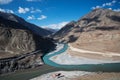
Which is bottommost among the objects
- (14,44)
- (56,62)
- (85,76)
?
(85,76)

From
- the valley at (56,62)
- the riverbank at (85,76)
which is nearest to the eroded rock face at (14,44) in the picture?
the valley at (56,62)

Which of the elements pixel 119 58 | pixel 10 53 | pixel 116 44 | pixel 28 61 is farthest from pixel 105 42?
pixel 10 53

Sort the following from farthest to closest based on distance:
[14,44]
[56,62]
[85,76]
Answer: [14,44], [56,62], [85,76]

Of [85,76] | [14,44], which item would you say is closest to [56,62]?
[85,76]

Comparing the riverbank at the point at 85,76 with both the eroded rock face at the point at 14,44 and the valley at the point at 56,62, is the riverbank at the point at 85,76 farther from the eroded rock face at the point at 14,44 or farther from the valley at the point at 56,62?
the eroded rock face at the point at 14,44

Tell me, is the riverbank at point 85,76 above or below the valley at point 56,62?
below

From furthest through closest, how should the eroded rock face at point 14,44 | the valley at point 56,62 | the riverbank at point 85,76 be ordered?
the eroded rock face at point 14,44 < the valley at point 56,62 < the riverbank at point 85,76

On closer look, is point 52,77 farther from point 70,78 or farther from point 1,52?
point 1,52

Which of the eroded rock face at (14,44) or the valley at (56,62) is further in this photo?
the eroded rock face at (14,44)

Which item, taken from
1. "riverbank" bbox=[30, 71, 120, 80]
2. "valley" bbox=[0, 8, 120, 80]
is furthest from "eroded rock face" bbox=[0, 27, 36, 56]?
"riverbank" bbox=[30, 71, 120, 80]

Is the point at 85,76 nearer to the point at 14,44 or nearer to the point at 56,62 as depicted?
the point at 56,62

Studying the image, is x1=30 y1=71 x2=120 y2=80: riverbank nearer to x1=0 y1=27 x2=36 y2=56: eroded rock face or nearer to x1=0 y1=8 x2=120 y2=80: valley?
x1=0 y1=8 x2=120 y2=80: valley
